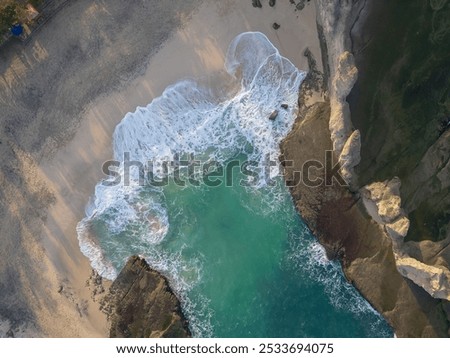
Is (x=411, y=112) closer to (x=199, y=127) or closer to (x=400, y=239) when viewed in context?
(x=400, y=239)

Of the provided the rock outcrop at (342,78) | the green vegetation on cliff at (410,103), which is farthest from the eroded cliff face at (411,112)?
the rock outcrop at (342,78)

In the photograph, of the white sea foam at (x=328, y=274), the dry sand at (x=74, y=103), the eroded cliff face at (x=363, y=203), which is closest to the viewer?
the eroded cliff face at (x=363, y=203)

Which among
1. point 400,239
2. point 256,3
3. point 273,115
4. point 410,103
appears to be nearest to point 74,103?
point 273,115

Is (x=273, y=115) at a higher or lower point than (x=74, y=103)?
lower

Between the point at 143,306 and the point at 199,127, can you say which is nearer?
the point at 143,306

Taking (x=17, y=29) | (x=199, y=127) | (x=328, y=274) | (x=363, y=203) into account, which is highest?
(x=17, y=29)

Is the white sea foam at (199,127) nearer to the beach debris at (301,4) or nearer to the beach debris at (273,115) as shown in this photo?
the beach debris at (273,115)
